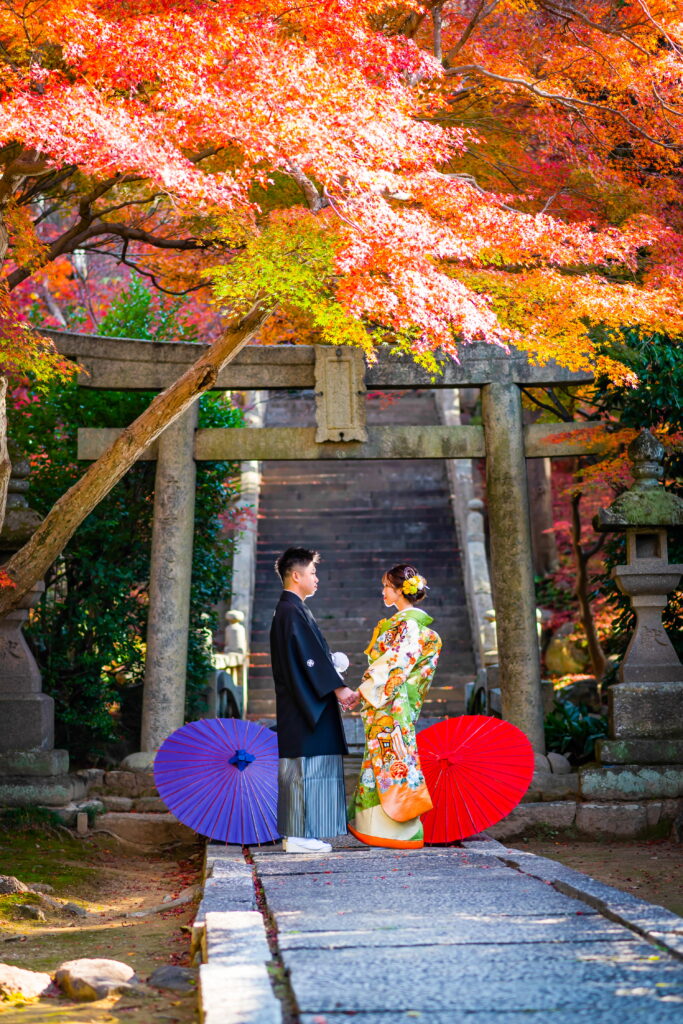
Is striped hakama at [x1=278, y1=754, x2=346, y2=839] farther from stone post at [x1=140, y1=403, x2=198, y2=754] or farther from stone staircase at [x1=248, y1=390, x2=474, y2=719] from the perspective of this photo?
stone staircase at [x1=248, y1=390, x2=474, y2=719]

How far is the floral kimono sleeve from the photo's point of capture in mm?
6398

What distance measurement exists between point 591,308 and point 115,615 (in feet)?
Answer: 18.5

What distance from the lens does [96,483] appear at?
23.5ft

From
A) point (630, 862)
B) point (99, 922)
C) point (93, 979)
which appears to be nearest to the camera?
point (93, 979)

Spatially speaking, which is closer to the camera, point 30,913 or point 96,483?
point 30,913

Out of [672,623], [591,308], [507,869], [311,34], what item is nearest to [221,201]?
[311,34]

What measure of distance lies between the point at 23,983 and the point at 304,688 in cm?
258

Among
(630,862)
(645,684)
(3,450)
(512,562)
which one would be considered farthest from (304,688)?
(512,562)

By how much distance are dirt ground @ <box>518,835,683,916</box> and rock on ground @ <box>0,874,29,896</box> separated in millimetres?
3659

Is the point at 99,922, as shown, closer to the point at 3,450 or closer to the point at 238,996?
the point at 3,450

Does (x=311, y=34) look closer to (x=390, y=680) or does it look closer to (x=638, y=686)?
(x=390, y=680)

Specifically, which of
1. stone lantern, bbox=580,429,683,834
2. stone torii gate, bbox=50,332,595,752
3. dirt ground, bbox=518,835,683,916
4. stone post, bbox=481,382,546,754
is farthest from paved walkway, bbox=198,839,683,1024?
stone torii gate, bbox=50,332,595,752

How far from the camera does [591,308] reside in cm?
828

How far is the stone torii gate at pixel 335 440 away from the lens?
9.78m
